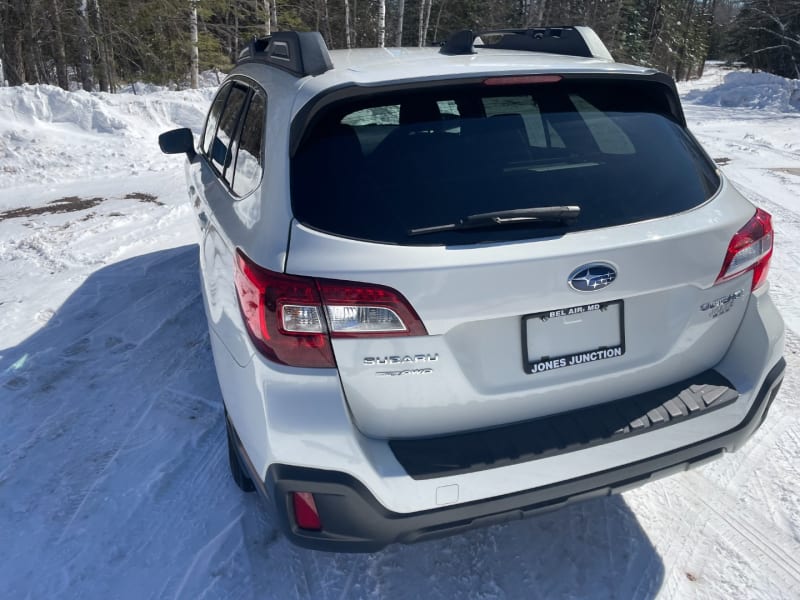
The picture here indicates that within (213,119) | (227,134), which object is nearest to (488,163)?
(227,134)

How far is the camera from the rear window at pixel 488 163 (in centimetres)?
197

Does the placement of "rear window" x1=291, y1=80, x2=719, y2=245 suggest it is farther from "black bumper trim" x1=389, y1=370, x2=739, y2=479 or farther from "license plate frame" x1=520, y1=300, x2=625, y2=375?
"black bumper trim" x1=389, y1=370, x2=739, y2=479

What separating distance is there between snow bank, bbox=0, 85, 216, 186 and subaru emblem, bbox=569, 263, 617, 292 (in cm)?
935

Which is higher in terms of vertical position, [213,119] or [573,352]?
[213,119]

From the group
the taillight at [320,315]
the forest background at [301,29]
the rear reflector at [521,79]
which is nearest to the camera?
the taillight at [320,315]

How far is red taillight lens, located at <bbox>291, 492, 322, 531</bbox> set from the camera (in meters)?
1.95

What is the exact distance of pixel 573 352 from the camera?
203 cm

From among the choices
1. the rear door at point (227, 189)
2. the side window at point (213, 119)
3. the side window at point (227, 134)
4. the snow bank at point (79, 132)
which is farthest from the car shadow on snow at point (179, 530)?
the snow bank at point (79, 132)

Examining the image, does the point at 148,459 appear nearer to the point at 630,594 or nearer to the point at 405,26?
the point at 630,594

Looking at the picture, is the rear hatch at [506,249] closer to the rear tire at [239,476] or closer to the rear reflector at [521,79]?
the rear reflector at [521,79]

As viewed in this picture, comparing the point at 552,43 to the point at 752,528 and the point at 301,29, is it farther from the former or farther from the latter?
the point at 301,29

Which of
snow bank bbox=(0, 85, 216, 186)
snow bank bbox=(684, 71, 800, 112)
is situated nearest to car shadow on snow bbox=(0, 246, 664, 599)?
snow bank bbox=(0, 85, 216, 186)

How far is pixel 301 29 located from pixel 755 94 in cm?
1779

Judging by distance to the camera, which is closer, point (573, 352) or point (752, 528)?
point (573, 352)
